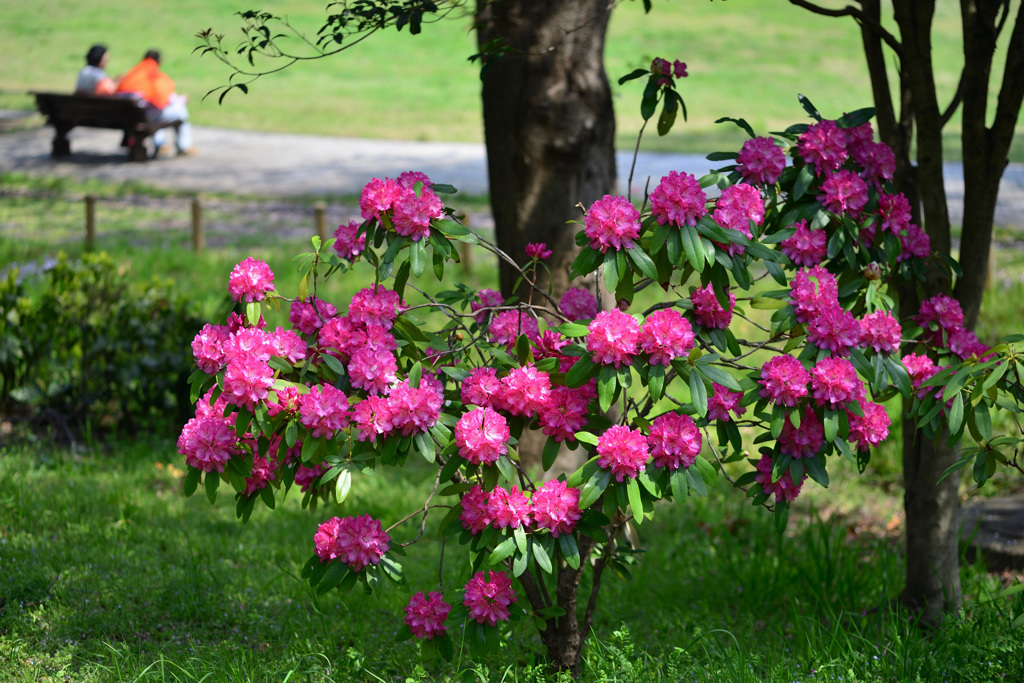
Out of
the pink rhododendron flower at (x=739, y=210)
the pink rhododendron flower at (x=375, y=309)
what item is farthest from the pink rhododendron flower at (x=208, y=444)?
the pink rhododendron flower at (x=739, y=210)

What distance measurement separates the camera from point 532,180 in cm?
420

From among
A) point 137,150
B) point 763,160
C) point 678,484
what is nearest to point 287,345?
point 678,484

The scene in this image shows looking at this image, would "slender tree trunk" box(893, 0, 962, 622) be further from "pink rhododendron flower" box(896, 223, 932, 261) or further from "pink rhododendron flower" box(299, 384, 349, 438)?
"pink rhododendron flower" box(299, 384, 349, 438)

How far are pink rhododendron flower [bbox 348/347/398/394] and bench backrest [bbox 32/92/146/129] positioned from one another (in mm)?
12484

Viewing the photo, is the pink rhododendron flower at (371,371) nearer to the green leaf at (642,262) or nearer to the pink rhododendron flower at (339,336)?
the pink rhododendron flower at (339,336)

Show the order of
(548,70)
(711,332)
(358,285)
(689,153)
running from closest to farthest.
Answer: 1. (711,332)
2. (548,70)
3. (358,285)
4. (689,153)

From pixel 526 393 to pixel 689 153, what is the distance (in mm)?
12488

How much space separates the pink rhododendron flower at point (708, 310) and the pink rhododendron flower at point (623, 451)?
1.46ft

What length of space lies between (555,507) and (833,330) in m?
0.91

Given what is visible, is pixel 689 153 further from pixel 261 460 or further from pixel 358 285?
pixel 261 460

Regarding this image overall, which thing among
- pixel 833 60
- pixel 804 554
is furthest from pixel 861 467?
pixel 833 60

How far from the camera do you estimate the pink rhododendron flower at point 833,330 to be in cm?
252

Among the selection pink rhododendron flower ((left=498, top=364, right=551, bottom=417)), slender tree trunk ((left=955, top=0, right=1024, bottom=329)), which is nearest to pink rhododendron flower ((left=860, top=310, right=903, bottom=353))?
pink rhododendron flower ((left=498, top=364, right=551, bottom=417))

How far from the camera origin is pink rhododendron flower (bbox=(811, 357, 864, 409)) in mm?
2432
